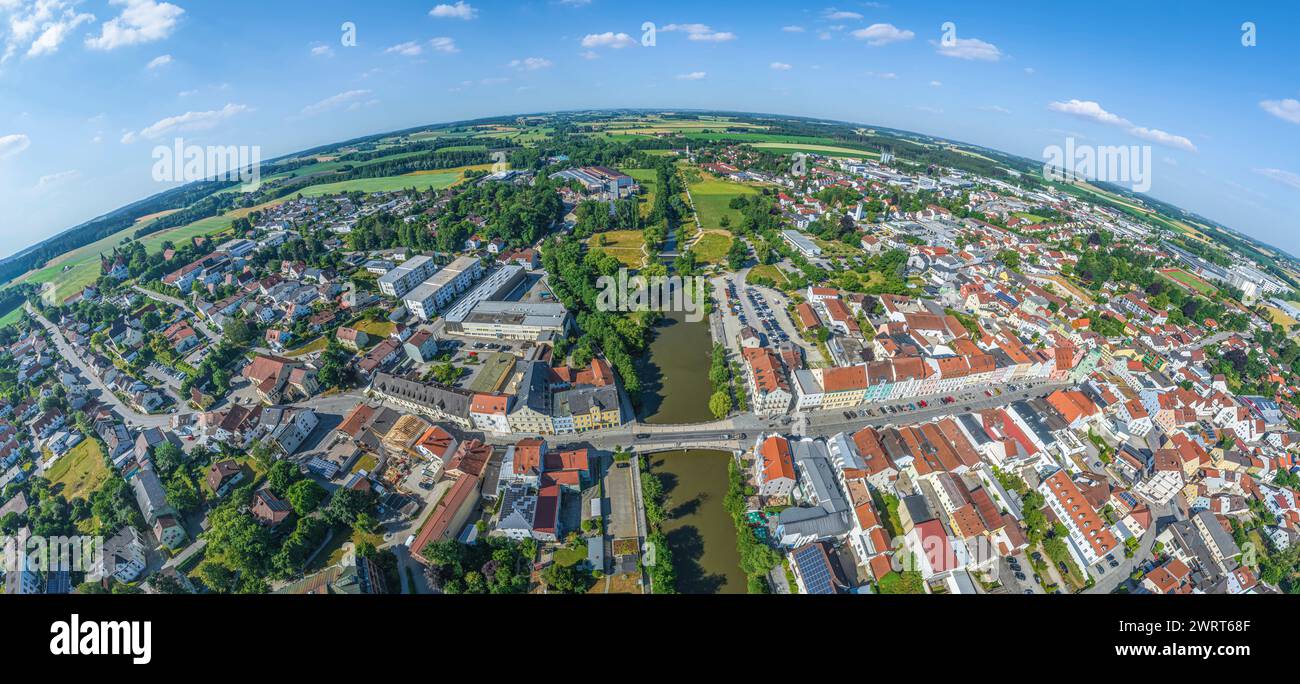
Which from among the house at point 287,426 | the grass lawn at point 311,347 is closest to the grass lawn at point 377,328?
the grass lawn at point 311,347

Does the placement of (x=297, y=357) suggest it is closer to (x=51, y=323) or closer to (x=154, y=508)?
(x=154, y=508)

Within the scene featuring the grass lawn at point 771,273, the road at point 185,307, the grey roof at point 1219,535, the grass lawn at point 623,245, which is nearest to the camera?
the grey roof at point 1219,535

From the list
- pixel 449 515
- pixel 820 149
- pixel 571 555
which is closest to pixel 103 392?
pixel 449 515

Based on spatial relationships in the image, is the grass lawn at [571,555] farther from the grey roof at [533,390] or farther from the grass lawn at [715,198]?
the grass lawn at [715,198]

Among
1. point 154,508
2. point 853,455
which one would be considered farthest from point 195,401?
point 853,455

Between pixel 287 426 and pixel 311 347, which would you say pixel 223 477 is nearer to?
pixel 287 426

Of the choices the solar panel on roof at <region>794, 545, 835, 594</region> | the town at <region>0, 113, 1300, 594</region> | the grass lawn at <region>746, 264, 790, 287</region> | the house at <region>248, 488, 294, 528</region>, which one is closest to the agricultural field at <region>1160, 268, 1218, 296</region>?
the town at <region>0, 113, 1300, 594</region>
